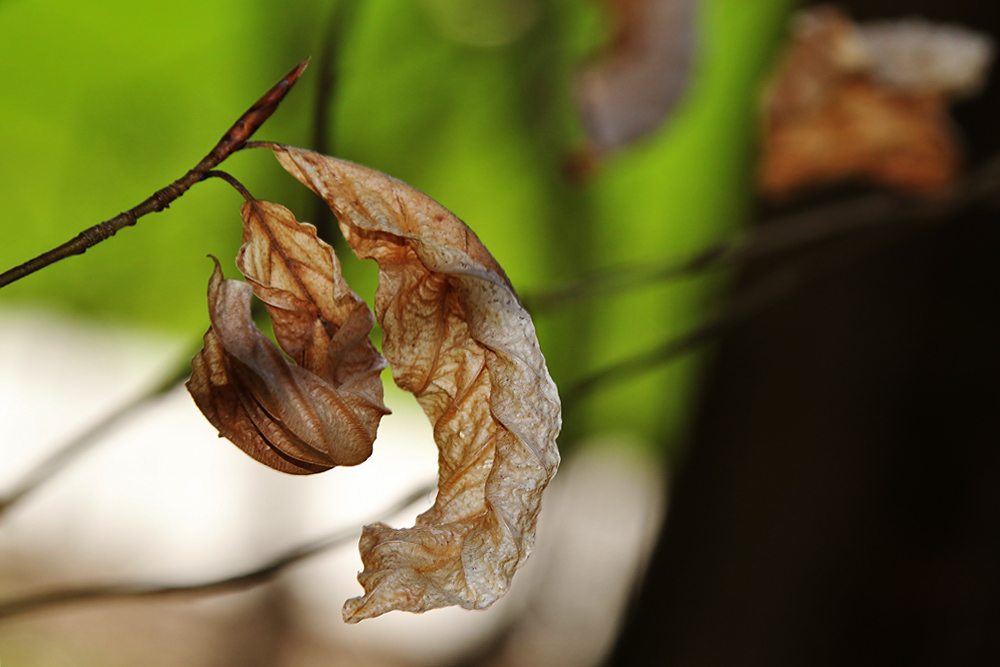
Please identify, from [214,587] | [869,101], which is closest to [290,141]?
[869,101]

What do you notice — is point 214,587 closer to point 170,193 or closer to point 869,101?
point 170,193

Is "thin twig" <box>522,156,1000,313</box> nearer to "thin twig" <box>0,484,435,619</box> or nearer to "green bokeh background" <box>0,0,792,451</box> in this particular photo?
"thin twig" <box>0,484,435,619</box>

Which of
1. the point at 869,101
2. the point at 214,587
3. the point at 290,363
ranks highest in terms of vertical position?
the point at 290,363

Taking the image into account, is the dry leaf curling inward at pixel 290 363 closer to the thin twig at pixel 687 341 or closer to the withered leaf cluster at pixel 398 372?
the withered leaf cluster at pixel 398 372

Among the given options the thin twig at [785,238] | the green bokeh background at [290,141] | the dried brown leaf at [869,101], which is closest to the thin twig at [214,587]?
the thin twig at [785,238]

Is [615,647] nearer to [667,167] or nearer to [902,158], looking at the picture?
[902,158]

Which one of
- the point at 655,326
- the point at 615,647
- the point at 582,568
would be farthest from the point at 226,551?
the point at 615,647
